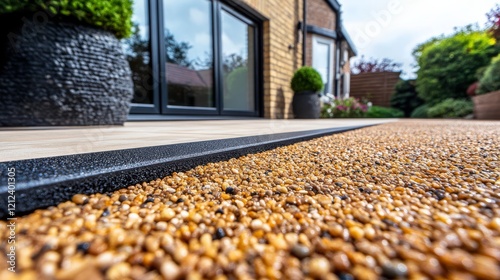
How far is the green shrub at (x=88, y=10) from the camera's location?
150 centimetres

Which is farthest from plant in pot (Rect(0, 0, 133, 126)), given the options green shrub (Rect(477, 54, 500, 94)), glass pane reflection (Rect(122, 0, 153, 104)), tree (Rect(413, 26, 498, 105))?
tree (Rect(413, 26, 498, 105))

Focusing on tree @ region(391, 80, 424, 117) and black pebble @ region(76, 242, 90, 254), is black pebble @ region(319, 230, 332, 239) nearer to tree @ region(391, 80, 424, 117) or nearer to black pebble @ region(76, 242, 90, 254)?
black pebble @ region(76, 242, 90, 254)

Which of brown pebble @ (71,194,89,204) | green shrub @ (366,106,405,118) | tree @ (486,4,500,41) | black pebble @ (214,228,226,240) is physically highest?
tree @ (486,4,500,41)

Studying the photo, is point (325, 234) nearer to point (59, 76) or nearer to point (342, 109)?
point (59, 76)

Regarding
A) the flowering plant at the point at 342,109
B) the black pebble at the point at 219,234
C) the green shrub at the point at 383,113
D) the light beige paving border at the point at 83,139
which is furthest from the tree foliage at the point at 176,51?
the green shrub at the point at 383,113

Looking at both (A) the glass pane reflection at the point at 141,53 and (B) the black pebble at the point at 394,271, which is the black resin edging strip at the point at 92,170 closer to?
(B) the black pebble at the point at 394,271

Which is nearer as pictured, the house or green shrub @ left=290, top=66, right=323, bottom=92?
the house

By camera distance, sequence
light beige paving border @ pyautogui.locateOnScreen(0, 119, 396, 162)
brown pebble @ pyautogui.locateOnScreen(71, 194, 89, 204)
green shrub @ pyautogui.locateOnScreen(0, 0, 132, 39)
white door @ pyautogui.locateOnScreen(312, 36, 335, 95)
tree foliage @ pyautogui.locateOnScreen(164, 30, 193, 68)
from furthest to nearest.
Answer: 1. white door @ pyautogui.locateOnScreen(312, 36, 335, 95)
2. tree foliage @ pyautogui.locateOnScreen(164, 30, 193, 68)
3. green shrub @ pyautogui.locateOnScreen(0, 0, 132, 39)
4. light beige paving border @ pyautogui.locateOnScreen(0, 119, 396, 162)
5. brown pebble @ pyautogui.locateOnScreen(71, 194, 89, 204)

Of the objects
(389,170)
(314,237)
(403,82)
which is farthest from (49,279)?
(403,82)

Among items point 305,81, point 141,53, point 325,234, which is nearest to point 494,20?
point 305,81

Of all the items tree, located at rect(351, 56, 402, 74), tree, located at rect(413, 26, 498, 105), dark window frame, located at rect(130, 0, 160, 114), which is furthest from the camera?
tree, located at rect(351, 56, 402, 74)

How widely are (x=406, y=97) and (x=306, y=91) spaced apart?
7.04 metres

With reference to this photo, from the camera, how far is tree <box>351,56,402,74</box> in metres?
11.8

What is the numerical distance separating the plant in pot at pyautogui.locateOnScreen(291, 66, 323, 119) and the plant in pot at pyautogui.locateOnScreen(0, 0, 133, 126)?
341 cm
